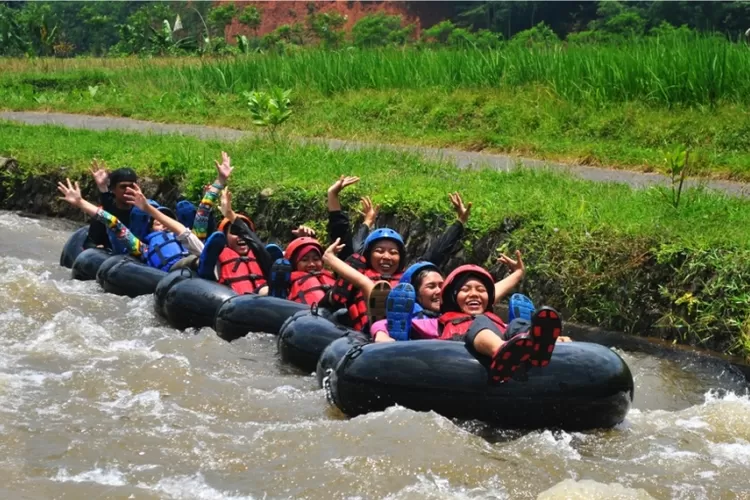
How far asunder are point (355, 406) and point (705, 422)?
76.0 inches

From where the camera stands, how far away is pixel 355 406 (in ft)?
20.2

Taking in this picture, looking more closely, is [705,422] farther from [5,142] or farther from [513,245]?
[5,142]

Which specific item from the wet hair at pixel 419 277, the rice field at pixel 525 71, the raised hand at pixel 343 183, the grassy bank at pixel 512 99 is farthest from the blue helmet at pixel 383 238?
the rice field at pixel 525 71

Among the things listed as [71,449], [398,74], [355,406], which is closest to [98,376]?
[71,449]

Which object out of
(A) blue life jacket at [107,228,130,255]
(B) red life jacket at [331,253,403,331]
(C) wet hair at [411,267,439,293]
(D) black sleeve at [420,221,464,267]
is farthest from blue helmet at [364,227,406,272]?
(A) blue life jacket at [107,228,130,255]

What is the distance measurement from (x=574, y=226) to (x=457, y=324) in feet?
8.49

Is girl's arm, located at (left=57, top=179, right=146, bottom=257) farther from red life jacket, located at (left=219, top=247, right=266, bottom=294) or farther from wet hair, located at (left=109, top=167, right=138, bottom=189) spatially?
red life jacket, located at (left=219, top=247, right=266, bottom=294)

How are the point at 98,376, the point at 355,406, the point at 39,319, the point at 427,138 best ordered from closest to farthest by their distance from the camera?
the point at 355,406, the point at 98,376, the point at 39,319, the point at 427,138

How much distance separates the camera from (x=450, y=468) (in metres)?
5.46

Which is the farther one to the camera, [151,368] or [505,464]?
[151,368]

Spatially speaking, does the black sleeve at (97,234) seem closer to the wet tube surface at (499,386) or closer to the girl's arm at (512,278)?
the girl's arm at (512,278)

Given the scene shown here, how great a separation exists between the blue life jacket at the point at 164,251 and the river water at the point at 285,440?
6.47 ft

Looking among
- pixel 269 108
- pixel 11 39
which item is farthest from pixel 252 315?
pixel 11 39

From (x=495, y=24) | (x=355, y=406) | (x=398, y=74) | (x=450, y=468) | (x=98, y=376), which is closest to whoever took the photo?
(x=450, y=468)
